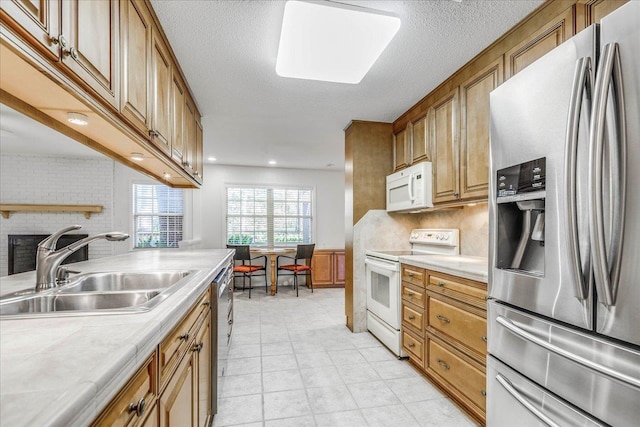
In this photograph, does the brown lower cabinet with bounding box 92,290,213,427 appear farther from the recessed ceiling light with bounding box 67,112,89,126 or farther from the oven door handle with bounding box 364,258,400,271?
the oven door handle with bounding box 364,258,400,271

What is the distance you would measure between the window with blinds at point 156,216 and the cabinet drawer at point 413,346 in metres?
4.75

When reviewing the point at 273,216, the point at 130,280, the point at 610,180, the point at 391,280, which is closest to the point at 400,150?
the point at 391,280

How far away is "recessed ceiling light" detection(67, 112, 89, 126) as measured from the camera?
1275 mm

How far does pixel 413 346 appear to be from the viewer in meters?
2.56

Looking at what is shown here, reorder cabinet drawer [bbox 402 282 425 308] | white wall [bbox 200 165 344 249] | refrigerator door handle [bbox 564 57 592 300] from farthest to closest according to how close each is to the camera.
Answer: white wall [bbox 200 165 344 249], cabinet drawer [bbox 402 282 425 308], refrigerator door handle [bbox 564 57 592 300]

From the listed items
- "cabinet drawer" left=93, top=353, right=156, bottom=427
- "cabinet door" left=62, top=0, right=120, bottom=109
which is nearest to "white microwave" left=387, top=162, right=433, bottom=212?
"cabinet door" left=62, top=0, right=120, bottom=109

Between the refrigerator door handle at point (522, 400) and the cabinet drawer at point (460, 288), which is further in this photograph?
the cabinet drawer at point (460, 288)

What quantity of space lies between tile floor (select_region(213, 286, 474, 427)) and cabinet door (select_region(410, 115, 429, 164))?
1.87 meters

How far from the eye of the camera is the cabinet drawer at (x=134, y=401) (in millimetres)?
620

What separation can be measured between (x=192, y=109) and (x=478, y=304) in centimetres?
282

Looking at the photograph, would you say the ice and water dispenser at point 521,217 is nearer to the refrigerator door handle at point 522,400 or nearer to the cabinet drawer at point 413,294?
the refrigerator door handle at point 522,400

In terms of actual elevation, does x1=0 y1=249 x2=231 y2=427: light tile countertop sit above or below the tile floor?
above

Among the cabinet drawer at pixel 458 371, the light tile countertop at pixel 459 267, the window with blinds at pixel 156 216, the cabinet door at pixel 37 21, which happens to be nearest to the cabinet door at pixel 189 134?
the cabinet door at pixel 37 21

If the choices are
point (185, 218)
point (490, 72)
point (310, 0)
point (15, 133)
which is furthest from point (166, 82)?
point (185, 218)
